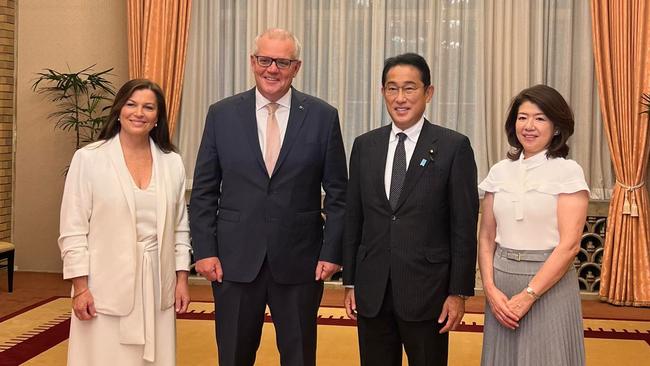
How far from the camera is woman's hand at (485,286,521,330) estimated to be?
260 centimetres

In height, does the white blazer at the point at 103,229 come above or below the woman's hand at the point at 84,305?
above

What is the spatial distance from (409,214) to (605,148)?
4.19m

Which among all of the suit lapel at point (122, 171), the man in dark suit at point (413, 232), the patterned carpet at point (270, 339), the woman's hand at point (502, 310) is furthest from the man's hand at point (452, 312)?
the patterned carpet at point (270, 339)

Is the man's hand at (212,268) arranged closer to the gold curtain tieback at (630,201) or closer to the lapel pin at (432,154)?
the lapel pin at (432,154)

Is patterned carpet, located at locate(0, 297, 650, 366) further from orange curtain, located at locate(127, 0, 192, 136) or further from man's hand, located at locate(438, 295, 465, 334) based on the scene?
orange curtain, located at locate(127, 0, 192, 136)

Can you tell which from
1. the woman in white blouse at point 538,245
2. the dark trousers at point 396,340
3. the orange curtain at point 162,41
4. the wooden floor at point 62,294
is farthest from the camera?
the orange curtain at point 162,41

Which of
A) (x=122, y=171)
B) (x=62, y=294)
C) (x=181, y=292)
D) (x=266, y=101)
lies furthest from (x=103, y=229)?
(x=62, y=294)

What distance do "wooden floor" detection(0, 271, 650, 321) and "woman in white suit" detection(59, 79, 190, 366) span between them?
10.4 ft

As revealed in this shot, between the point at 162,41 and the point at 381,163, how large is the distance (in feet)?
14.2

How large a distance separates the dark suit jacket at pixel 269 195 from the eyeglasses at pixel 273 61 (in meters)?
0.17

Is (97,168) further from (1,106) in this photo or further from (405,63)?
(1,106)

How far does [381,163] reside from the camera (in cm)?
275

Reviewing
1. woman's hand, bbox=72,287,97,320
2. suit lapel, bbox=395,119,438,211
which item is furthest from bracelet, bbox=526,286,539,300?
woman's hand, bbox=72,287,97,320

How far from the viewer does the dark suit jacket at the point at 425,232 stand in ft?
8.73
